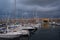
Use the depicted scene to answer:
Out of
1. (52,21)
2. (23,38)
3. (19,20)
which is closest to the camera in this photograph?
(23,38)

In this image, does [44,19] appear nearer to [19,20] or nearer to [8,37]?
[19,20]

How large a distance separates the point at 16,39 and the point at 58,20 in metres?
77.9

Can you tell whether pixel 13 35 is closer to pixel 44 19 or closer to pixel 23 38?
pixel 23 38

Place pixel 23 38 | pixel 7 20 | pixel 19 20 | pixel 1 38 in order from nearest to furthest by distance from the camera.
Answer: pixel 1 38 → pixel 23 38 → pixel 7 20 → pixel 19 20

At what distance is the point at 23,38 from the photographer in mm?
25625

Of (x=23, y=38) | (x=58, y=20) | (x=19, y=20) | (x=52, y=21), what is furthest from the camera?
(x=58, y=20)

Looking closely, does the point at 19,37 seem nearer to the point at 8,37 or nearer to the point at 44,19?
the point at 8,37

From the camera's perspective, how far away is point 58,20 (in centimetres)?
9925

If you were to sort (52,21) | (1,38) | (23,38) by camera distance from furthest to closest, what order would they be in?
1. (52,21)
2. (23,38)
3. (1,38)

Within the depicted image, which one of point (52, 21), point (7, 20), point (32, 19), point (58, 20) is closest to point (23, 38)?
point (7, 20)

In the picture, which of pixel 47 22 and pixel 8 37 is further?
pixel 47 22

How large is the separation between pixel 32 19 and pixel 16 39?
147 ft

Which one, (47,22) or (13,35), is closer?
(13,35)

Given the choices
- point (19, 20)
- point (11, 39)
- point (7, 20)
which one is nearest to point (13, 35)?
point (11, 39)
